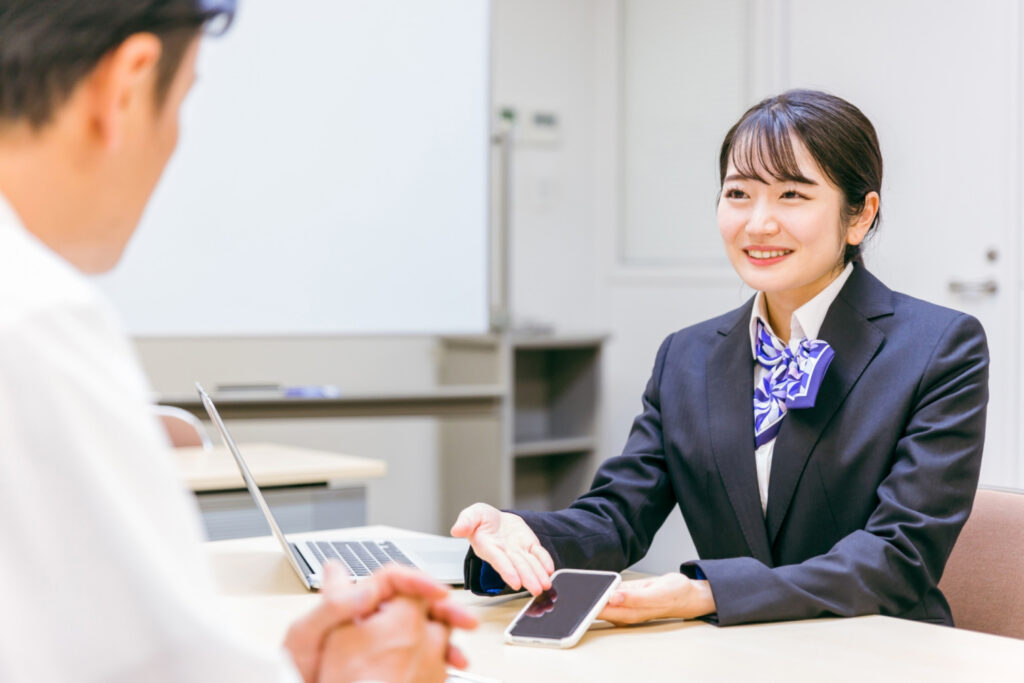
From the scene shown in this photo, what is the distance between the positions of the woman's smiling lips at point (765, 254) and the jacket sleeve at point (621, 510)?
22 cm

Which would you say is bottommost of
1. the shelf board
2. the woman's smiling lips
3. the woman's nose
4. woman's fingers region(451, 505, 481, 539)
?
the shelf board

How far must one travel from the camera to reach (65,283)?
516 mm

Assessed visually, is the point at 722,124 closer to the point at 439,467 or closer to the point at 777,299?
the point at 439,467

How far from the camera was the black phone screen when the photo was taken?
1097mm

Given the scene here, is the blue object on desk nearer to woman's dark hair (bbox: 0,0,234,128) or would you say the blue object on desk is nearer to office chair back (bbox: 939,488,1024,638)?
office chair back (bbox: 939,488,1024,638)

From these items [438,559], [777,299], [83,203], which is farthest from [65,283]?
[777,299]

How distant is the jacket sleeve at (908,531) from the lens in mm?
1182

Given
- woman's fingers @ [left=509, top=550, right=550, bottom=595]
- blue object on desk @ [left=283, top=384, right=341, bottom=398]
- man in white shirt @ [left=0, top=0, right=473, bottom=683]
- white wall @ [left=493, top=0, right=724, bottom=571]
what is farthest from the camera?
white wall @ [left=493, top=0, right=724, bottom=571]

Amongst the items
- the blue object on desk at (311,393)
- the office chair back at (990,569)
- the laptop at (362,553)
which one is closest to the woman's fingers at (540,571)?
the laptop at (362,553)

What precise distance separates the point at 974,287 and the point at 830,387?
1970 millimetres

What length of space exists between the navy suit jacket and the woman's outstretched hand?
0.12 feet

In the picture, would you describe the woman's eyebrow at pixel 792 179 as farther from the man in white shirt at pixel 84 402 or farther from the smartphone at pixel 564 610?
the man in white shirt at pixel 84 402

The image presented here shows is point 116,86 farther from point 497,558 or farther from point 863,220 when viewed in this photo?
point 863,220

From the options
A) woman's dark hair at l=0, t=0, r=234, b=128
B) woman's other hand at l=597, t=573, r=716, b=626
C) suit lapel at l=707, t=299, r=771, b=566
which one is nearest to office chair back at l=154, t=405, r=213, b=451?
suit lapel at l=707, t=299, r=771, b=566
